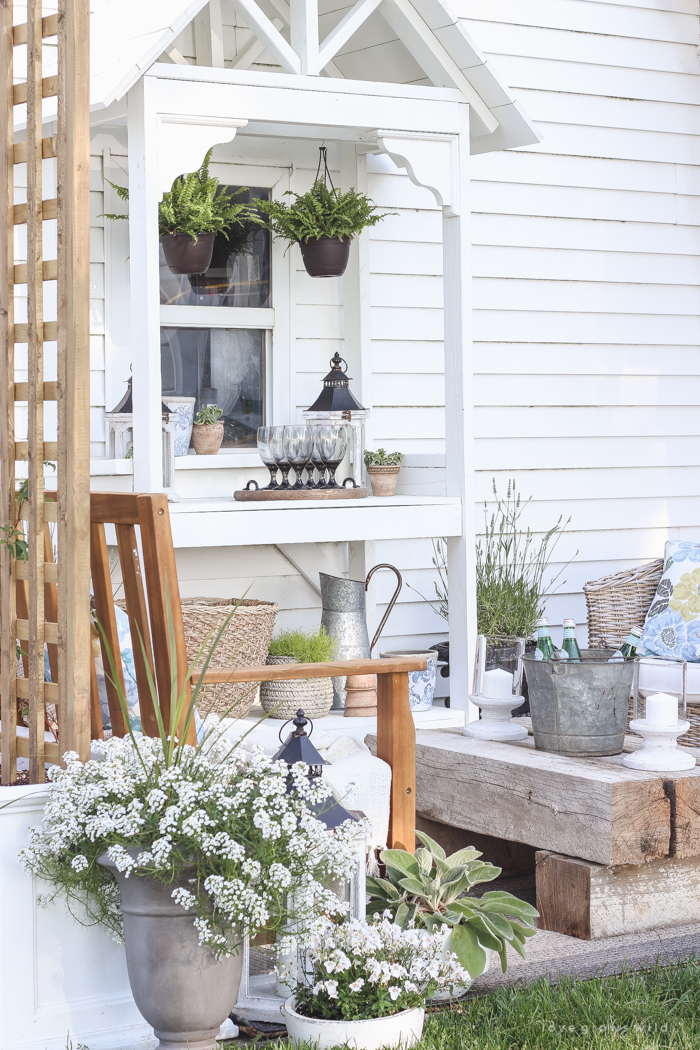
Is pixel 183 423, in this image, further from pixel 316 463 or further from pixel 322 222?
pixel 322 222

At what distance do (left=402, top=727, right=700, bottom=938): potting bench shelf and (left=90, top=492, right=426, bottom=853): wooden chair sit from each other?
0.30 meters

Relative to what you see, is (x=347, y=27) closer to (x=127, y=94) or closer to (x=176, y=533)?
(x=127, y=94)

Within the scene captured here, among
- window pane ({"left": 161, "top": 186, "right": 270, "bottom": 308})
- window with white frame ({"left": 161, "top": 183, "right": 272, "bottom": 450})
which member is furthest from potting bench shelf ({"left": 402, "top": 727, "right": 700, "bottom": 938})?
window pane ({"left": 161, "top": 186, "right": 270, "bottom": 308})

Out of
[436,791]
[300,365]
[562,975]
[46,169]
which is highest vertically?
[46,169]

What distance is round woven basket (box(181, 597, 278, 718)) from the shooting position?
4211 mm

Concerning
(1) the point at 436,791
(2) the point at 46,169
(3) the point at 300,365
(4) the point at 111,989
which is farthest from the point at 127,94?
(4) the point at 111,989

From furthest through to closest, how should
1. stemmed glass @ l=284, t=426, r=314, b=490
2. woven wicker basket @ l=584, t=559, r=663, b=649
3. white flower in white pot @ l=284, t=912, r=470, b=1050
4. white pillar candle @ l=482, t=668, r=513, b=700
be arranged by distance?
woven wicker basket @ l=584, t=559, r=663, b=649 → stemmed glass @ l=284, t=426, r=314, b=490 → white pillar candle @ l=482, t=668, r=513, b=700 → white flower in white pot @ l=284, t=912, r=470, b=1050

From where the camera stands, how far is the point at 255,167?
5098mm

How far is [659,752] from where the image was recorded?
3020 millimetres

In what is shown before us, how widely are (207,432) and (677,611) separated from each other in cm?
194

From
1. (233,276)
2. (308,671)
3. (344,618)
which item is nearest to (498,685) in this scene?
(308,671)

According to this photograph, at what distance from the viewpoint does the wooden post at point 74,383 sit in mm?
2578

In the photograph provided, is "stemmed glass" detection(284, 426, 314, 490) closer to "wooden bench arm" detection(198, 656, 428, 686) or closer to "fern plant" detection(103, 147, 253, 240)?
"fern plant" detection(103, 147, 253, 240)

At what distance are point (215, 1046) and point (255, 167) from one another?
3629 mm
